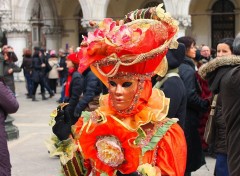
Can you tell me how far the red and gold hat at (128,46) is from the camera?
2.98 m

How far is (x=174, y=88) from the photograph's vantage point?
15.0 ft

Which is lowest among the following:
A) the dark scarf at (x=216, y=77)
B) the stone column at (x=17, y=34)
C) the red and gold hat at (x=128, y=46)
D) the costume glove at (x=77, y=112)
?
the costume glove at (x=77, y=112)

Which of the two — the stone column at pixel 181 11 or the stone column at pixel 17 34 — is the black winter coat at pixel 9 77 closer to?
the stone column at pixel 181 11

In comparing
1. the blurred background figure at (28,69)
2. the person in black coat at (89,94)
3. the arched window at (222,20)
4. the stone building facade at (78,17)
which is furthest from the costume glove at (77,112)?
the arched window at (222,20)

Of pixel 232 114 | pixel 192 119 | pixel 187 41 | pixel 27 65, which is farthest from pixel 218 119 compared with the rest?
pixel 27 65

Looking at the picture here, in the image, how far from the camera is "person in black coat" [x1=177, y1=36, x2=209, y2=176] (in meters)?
5.48

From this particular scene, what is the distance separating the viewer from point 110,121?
3020 mm

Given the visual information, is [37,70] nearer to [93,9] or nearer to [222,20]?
[93,9]

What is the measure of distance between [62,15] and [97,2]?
226 inches

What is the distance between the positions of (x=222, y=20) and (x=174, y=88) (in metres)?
20.2

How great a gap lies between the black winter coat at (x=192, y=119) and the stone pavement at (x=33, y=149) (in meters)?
0.98

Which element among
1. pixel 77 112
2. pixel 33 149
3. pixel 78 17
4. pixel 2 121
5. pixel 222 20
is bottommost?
pixel 33 149

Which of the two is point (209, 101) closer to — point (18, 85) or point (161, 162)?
point (161, 162)

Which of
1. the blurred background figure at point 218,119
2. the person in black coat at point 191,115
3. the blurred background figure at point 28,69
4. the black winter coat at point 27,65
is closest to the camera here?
the blurred background figure at point 218,119
